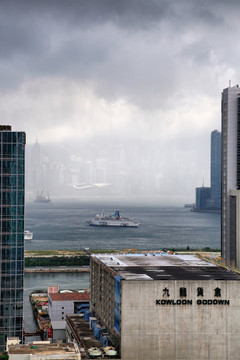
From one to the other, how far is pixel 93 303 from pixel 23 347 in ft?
58.9

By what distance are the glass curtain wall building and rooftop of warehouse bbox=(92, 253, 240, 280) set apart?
26.0 ft

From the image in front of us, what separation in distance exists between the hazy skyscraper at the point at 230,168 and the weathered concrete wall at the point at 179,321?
16.9m

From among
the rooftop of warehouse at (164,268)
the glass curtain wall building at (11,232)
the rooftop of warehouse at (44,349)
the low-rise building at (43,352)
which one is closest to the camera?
the low-rise building at (43,352)

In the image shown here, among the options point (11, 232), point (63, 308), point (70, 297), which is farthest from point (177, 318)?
point (70, 297)

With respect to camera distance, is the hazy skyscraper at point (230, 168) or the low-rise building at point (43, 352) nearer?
the low-rise building at point (43, 352)

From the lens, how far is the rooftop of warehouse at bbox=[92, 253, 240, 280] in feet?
141

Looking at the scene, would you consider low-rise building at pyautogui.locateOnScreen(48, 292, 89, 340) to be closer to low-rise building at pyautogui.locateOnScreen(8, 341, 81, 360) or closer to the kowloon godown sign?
the kowloon godown sign

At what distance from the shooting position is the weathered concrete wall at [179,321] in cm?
3922

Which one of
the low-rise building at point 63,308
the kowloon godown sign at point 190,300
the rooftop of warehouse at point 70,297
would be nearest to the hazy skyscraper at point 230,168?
the rooftop of warehouse at point 70,297

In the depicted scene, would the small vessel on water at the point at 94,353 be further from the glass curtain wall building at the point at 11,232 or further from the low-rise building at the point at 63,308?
the low-rise building at the point at 63,308

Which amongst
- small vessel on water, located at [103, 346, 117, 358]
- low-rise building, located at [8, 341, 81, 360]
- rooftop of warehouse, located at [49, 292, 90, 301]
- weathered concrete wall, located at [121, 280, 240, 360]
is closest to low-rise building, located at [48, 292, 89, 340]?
rooftop of warehouse, located at [49, 292, 90, 301]

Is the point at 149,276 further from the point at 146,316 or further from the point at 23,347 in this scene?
the point at 23,347

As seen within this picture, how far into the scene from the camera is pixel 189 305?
39.7m

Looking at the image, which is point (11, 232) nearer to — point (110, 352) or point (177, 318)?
point (110, 352)
